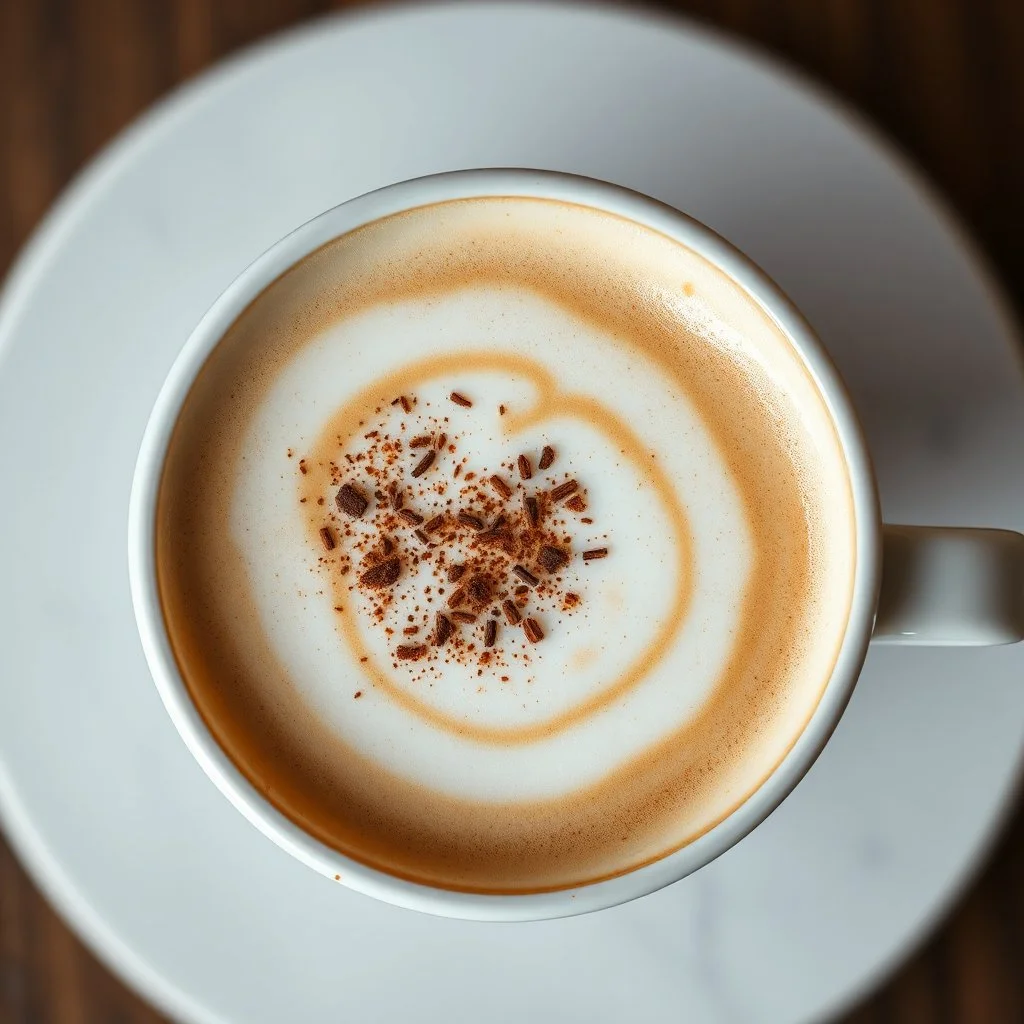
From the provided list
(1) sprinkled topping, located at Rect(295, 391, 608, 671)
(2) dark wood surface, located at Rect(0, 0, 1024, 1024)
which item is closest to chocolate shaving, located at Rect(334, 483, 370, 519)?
(1) sprinkled topping, located at Rect(295, 391, 608, 671)

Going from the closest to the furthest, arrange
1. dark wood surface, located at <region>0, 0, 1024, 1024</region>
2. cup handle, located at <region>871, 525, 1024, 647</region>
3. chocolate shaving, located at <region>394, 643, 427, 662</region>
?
1. cup handle, located at <region>871, 525, 1024, 647</region>
2. chocolate shaving, located at <region>394, 643, 427, 662</region>
3. dark wood surface, located at <region>0, 0, 1024, 1024</region>

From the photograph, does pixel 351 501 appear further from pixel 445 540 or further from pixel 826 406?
pixel 826 406

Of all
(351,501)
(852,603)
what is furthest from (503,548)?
(852,603)

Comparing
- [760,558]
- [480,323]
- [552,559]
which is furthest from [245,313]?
[760,558]

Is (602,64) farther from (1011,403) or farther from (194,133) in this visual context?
(1011,403)

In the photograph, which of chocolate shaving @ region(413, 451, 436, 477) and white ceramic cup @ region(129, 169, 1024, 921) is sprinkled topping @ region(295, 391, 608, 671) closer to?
chocolate shaving @ region(413, 451, 436, 477)
